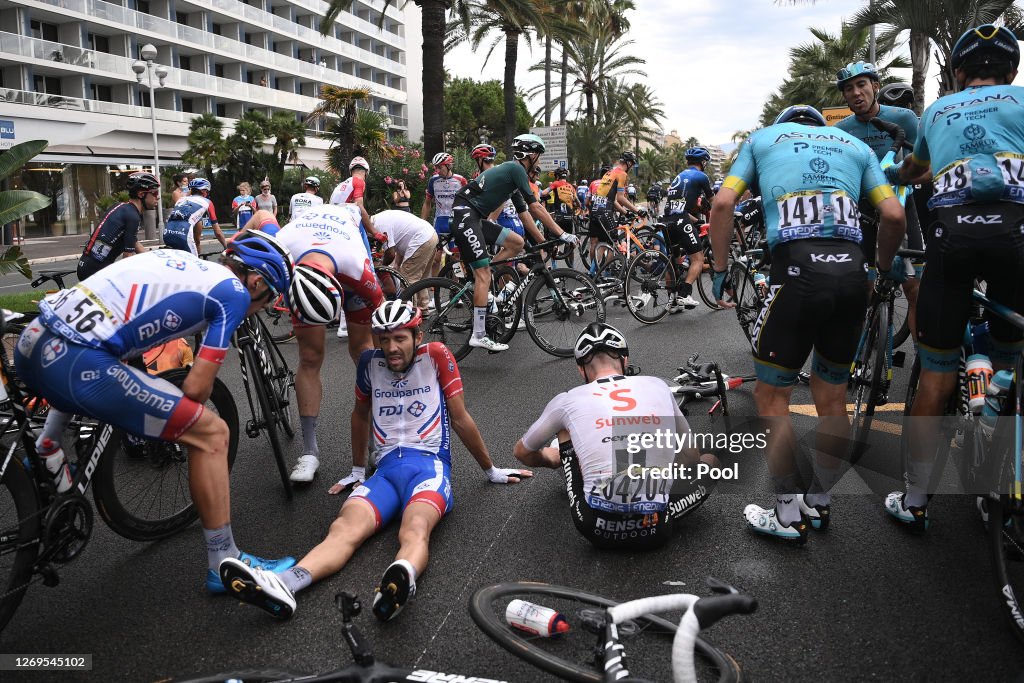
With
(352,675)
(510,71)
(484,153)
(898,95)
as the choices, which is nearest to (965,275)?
(352,675)

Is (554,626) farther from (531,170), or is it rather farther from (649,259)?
(649,259)

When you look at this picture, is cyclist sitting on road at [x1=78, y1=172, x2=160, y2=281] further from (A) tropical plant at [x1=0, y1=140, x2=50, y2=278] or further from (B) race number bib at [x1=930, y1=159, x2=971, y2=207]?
(B) race number bib at [x1=930, y1=159, x2=971, y2=207]

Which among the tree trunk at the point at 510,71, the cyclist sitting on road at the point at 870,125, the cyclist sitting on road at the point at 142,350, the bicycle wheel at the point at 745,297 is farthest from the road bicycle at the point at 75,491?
the tree trunk at the point at 510,71

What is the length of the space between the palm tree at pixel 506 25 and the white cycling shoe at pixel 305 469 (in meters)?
16.5

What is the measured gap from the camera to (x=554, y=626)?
2.94 metres

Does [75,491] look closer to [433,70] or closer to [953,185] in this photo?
[953,185]

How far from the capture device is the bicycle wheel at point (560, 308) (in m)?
8.04

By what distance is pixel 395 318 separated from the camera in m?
4.30

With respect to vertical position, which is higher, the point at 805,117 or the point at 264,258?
the point at 805,117

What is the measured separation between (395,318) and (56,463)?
1.79 m

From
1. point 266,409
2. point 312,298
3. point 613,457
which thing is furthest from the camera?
point 266,409

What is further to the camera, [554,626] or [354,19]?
[354,19]

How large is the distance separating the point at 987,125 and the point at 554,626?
9.97 ft

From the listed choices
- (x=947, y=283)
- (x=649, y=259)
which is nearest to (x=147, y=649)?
(x=947, y=283)
